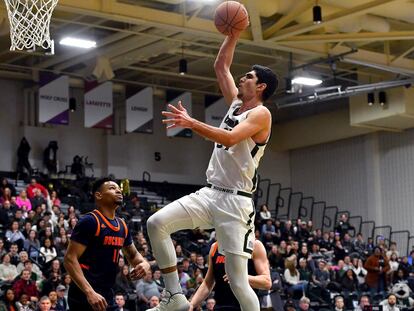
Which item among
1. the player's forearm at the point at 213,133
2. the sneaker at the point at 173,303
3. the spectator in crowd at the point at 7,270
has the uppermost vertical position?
the player's forearm at the point at 213,133

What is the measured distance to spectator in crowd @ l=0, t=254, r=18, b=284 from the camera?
18094 millimetres

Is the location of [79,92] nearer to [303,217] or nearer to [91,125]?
[91,125]

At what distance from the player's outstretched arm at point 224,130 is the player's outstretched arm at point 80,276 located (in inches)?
60.1

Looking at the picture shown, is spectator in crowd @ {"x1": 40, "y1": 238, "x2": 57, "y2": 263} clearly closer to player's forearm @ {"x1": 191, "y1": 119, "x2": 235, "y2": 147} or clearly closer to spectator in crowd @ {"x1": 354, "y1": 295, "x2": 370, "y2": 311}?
spectator in crowd @ {"x1": 354, "y1": 295, "x2": 370, "y2": 311}

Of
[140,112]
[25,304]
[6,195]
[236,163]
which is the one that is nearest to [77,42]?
[140,112]

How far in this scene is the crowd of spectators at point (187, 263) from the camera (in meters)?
17.7

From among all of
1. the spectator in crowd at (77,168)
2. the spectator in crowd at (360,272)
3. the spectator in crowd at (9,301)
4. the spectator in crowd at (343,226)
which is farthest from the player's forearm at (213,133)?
the spectator in crowd at (77,168)

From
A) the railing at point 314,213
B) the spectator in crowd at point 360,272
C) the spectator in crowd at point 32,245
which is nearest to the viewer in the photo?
the spectator in crowd at point 32,245

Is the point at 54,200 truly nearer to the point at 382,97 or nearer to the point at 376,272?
the point at 376,272

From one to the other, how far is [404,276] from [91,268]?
20.0 m

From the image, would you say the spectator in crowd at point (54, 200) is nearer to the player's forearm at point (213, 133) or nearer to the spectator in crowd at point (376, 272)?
the spectator in crowd at point (376, 272)

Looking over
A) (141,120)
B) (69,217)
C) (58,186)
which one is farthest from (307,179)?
(69,217)

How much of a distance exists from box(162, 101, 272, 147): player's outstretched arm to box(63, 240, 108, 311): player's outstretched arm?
153 cm

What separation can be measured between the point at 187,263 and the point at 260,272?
12193 mm
